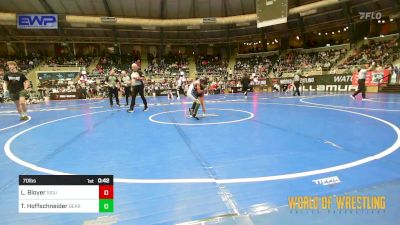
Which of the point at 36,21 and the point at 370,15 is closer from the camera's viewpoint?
the point at 36,21

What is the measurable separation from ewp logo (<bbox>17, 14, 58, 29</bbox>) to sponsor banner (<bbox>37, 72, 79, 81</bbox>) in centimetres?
639

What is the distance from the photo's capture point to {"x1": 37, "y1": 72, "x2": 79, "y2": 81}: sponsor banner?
33.2 m

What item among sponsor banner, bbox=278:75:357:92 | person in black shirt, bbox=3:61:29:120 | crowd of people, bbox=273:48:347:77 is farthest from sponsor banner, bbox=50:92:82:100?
crowd of people, bbox=273:48:347:77

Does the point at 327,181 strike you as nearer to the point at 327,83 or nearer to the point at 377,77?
the point at 377,77

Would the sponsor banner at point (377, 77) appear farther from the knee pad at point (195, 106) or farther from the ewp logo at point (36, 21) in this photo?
the ewp logo at point (36, 21)

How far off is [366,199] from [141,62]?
41.0 m

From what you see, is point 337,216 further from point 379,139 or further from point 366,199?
point 379,139

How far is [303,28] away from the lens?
3506cm

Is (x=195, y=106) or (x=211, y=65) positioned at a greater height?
(x=211, y=65)

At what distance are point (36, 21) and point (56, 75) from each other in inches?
283

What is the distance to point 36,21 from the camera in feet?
91.8

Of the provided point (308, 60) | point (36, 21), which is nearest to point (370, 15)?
point (308, 60)

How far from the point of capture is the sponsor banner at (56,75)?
33.2 meters
